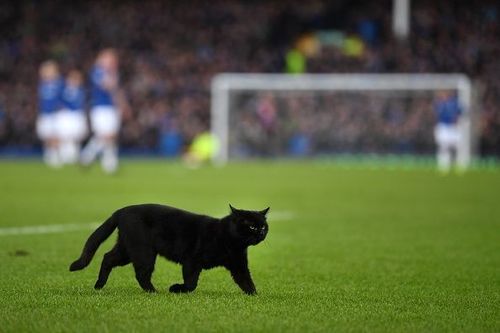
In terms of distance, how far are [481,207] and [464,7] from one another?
90.3 feet

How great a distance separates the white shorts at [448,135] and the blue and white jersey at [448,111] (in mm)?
158

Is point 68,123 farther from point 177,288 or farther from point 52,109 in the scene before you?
point 177,288

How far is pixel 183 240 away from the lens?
6375 millimetres

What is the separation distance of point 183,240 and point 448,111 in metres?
25.5

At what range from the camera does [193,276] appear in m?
6.44

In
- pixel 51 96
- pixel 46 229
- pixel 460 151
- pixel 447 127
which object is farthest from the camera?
pixel 460 151

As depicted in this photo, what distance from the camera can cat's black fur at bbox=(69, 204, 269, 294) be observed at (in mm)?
6246

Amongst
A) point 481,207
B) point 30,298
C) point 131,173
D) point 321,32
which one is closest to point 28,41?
point 321,32

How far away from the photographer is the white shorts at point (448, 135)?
3125cm

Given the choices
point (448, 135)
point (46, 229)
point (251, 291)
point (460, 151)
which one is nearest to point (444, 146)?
point (448, 135)

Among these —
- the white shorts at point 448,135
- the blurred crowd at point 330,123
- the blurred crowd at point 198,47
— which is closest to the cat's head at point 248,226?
the white shorts at point 448,135

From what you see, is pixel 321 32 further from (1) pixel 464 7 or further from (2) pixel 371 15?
(1) pixel 464 7

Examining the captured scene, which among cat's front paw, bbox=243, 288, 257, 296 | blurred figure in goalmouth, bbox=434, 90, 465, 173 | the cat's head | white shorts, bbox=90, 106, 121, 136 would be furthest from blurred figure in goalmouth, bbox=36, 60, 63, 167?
the cat's head

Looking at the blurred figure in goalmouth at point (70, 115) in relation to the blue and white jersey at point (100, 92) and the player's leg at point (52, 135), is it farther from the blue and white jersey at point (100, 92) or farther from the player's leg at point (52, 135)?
the blue and white jersey at point (100, 92)
